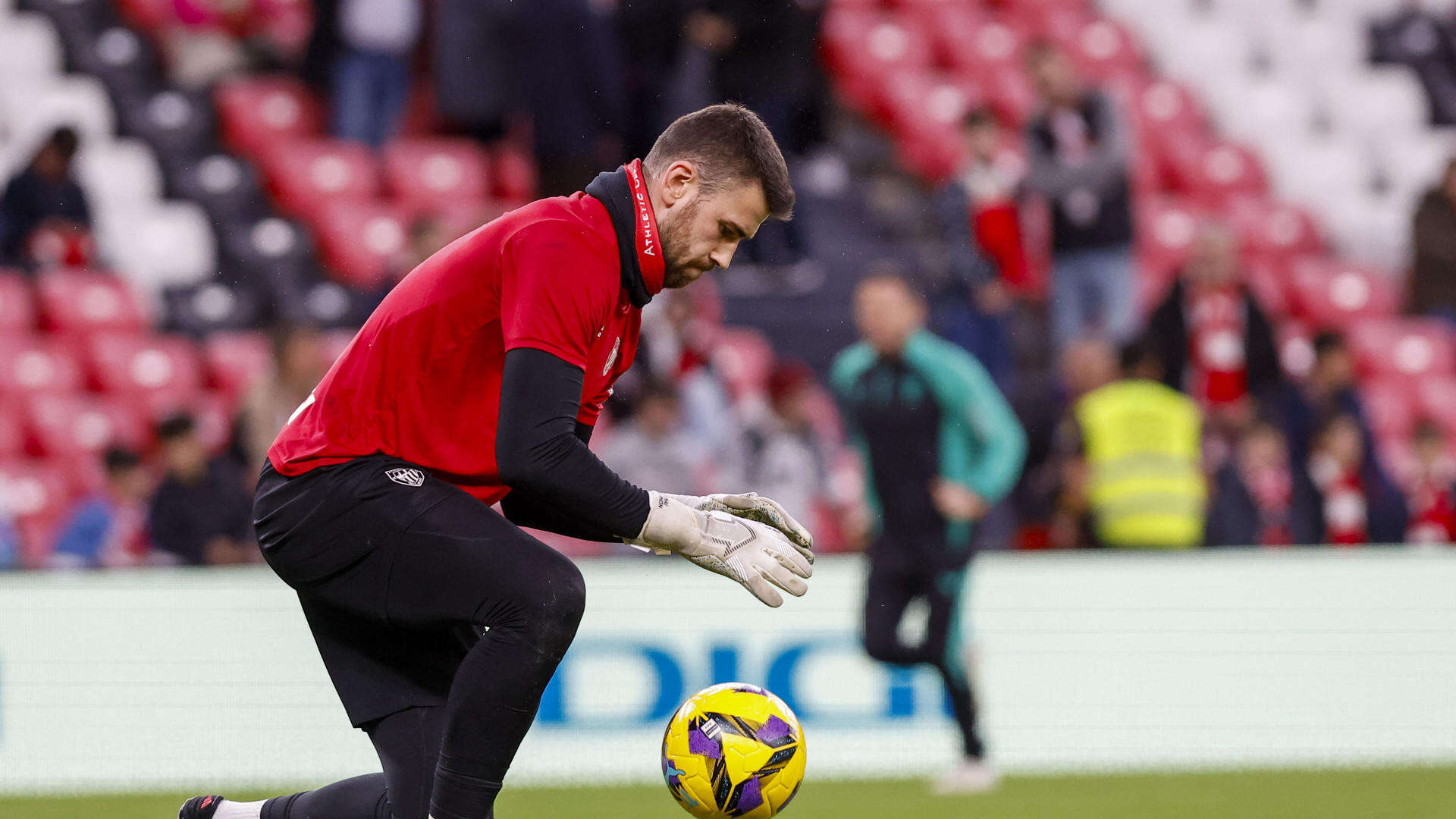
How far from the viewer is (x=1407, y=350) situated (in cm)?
1333

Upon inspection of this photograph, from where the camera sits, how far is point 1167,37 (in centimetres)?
1631

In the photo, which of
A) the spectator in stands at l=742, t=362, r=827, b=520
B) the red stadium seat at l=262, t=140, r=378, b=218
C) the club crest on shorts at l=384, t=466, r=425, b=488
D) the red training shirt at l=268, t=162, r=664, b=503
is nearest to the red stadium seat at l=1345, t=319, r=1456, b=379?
the spectator in stands at l=742, t=362, r=827, b=520

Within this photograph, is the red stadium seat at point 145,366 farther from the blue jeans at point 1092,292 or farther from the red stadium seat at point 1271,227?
the red stadium seat at point 1271,227

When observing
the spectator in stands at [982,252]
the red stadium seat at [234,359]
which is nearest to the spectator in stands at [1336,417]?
the spectator in stands at [982,252]

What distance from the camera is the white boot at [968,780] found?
26.8ft

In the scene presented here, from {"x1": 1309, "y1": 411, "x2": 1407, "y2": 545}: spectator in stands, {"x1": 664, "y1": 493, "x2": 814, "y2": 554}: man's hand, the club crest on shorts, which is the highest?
the club crest on shorts

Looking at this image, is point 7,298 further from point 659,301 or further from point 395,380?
point 395,380

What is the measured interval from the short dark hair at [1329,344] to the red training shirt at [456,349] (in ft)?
26.1

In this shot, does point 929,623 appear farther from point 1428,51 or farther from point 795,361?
point 1428,51

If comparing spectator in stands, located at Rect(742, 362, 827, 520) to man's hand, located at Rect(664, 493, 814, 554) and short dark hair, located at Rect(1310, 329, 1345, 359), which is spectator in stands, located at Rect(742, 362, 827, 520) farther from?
man's hand, located at Rect(664, 493, 814, 554)

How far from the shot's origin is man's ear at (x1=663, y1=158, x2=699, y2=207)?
13.2 feet

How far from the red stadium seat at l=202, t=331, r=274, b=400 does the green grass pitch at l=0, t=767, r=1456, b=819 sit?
3514 millimetres

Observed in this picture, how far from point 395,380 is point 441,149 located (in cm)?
896

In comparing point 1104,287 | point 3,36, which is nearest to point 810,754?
point 1104,287
